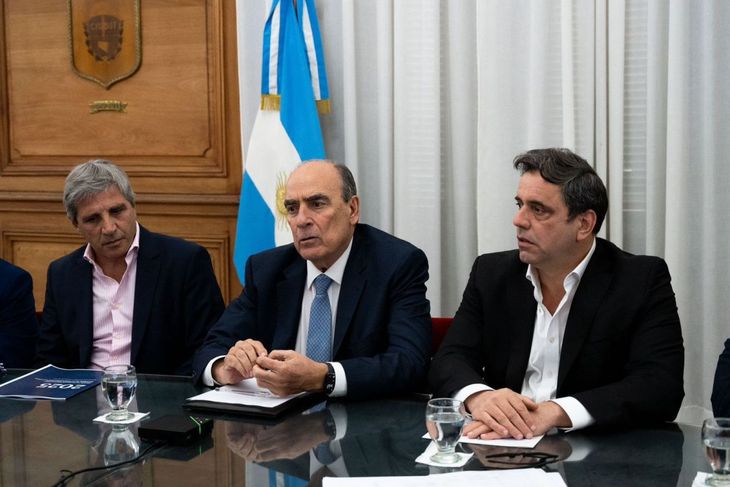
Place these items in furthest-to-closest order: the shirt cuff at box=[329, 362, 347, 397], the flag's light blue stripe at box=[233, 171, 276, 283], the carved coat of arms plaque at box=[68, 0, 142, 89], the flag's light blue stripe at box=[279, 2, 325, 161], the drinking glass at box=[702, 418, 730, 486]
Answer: the carved coat of arms plaque at box=[68, 0, 142, 89]
the flag's light blue stripe at box=[233, 171, 276, 283]
the flag's light blue stripe at box=[279, 2, 325, 161]
the shirt cuff at box=[329, 362, 347, 397]
the drinking glass at box=[702, 418, 730, 486]

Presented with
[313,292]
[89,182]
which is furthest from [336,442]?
[89,182]

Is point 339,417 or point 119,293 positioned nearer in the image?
point 339,417

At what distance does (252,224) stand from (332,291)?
1.62 metres

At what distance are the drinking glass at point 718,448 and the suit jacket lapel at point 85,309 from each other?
225 cm

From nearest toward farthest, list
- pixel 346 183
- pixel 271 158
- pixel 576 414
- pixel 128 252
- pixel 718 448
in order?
pixel 718 448, pixel 576 414, pixel 346 183, pixel 128 252, pixel 271 158

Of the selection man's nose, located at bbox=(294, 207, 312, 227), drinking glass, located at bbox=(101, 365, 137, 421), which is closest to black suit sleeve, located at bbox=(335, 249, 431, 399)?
man's nose, located at bbox=(294, 207, 312, 227)

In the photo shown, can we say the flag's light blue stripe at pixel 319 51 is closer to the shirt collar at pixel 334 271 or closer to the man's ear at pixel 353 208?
the man's ear at pixel 353 208

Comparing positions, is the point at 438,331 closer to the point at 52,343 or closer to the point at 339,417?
the point at 339,417

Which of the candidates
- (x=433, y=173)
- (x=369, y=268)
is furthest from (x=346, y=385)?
(x=433, y=173)

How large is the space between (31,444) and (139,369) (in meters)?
1.16

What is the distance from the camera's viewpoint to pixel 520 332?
8.87 ft

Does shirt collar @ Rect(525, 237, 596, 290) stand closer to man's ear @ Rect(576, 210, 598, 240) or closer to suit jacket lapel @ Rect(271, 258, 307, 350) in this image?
man's ear @ Rect(576, 210, 598, 240)

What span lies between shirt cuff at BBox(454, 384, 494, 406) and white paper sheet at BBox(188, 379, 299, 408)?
45 centimetres

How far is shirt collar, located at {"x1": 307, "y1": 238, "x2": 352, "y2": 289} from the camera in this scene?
295 cm
